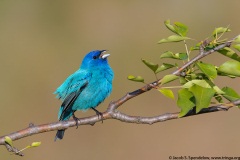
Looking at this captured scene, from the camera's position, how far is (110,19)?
39.2 feet

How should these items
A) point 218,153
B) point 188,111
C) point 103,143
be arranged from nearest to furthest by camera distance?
point 188,111, point 218,153, point 103,143

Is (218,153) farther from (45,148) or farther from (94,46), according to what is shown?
(94,46)

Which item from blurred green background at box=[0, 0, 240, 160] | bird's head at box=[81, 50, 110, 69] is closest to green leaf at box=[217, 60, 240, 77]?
bird's head at box=[81, 50, 110, 69]

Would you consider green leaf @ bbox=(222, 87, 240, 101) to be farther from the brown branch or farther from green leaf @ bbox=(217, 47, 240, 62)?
green leaf @ bbox=(217, 47, 240, 62)

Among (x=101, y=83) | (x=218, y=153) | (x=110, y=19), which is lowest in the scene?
(x=218, y=153)

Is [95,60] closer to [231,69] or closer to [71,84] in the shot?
[71,84]

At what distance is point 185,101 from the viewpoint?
2.46m

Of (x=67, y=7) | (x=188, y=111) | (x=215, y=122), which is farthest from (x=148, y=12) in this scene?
(x=188, y=111)

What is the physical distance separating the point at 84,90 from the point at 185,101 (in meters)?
2.70

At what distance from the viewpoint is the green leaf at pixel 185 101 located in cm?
245

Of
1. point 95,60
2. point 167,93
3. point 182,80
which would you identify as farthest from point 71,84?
point 167,93

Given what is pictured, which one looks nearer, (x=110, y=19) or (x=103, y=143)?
(x=103, y=143)

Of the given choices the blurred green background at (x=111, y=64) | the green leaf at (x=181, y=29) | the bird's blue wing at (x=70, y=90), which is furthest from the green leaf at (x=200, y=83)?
the blurred green background at (x=111, y=64)

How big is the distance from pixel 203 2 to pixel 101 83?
8104 mm
